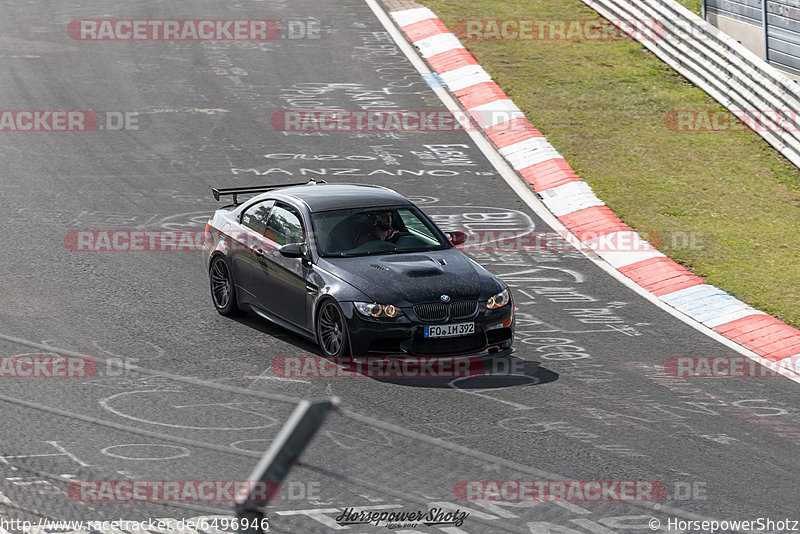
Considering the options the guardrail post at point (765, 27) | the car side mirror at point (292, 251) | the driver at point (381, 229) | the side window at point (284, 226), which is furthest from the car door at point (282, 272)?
the guardrail post at point (765, 27)

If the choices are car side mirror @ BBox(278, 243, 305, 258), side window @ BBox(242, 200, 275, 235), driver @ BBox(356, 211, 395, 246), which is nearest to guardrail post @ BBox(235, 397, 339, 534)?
car side mirror @ BBox(278, 243, 305, 258)

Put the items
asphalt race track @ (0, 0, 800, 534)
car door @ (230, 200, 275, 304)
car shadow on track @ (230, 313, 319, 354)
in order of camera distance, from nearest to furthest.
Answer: asphalt race track @ (0, 0, 800, 534)
car shadow on track @ (230, 313, 319, 354)
car door @ (230, 200, 275, 304)

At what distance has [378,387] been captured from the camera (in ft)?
31.9

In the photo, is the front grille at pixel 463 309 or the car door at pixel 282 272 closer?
the front grille at pixel 463 309

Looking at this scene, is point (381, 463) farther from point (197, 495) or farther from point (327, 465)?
point (197, 495)

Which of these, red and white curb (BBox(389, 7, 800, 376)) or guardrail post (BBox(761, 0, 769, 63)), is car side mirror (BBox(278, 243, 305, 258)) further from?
guardrail post (BBox(761, 0, 769, 63))

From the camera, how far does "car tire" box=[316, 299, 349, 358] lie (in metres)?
10.2

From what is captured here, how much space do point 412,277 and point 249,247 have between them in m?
2.14

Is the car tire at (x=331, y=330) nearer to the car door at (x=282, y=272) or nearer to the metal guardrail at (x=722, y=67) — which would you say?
the car door at (x=282, y=272)

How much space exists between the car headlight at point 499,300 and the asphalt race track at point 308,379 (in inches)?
22.2

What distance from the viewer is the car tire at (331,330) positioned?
33.4ft

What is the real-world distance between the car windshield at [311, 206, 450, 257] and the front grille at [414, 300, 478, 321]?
1033 mm

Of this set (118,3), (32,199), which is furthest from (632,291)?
(118,3)

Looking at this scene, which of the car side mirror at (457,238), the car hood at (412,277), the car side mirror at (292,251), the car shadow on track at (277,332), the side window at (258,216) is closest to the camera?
the car hood at (412,277)
